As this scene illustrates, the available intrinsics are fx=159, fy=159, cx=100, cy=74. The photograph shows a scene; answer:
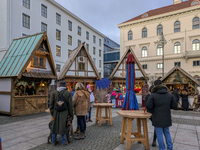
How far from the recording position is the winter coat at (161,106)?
397 cm

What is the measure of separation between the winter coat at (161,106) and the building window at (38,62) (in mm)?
9335

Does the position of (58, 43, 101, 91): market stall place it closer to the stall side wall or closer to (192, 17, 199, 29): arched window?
the stall side wall

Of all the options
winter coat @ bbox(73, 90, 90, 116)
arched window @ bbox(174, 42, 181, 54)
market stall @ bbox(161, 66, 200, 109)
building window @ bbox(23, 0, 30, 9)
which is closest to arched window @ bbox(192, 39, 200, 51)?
arched window @ bbox(174, 42, 181, 54)

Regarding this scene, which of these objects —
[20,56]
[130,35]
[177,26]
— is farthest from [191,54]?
[20,56]

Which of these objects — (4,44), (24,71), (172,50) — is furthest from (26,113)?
(172,50)

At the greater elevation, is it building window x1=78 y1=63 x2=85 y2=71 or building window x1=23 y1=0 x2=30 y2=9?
building window x1=23 y1=0 x2=30 y2=9

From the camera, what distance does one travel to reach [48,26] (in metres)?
25.1

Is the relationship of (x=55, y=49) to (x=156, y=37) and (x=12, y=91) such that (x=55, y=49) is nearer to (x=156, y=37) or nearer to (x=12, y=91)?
(x=12, y=91)

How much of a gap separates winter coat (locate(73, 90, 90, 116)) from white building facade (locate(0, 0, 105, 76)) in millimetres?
17529

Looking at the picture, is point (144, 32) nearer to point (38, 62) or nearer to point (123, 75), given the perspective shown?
point (123, 75)

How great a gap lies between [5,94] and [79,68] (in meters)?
7.26

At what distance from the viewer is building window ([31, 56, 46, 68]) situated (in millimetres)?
11174

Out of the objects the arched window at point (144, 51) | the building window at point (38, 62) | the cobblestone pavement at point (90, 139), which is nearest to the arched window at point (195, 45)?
the arched window at point (144, 51)

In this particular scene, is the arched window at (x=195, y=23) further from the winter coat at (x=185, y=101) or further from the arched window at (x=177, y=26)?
Answer: the winter coat at (x=185, y=101)
